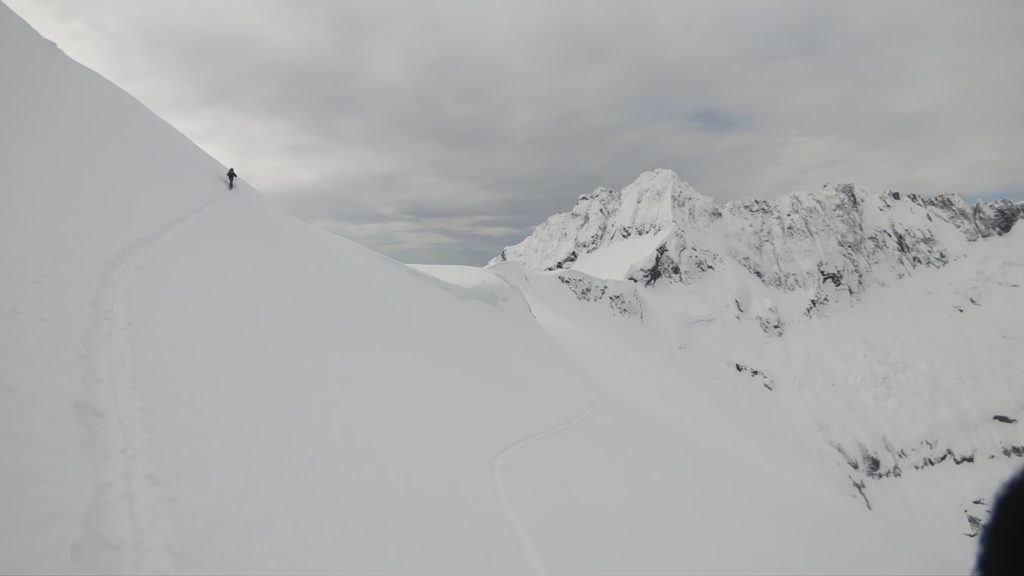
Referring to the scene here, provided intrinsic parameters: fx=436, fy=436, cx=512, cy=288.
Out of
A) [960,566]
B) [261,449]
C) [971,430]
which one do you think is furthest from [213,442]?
[971,430]

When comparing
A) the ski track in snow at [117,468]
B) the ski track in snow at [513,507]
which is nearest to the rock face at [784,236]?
the ski track in snow at [513,507]

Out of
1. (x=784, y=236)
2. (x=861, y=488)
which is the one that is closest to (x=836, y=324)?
(x=784, y=236)

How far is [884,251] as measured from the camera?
187375mm

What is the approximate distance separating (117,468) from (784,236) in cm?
20586

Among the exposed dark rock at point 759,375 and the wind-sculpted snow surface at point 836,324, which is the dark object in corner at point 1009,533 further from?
the exposed dark rock at point 759,375

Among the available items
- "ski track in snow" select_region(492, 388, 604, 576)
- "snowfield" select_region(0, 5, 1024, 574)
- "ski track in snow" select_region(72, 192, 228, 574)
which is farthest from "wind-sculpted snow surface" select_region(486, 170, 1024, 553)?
"ski track in snow" select_region(72, 192, 228, 574)

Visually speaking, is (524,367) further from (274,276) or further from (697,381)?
(697,381)

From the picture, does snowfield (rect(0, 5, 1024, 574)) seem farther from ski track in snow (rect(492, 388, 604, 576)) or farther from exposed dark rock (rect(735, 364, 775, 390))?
exposed dark rock (rect(735, 364, 775, 390))

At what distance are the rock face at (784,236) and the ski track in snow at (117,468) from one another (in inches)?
5892

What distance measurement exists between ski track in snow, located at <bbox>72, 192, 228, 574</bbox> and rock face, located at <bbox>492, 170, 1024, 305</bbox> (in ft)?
491

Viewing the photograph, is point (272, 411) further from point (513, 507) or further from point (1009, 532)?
point (1009, 532)

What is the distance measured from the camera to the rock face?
163875mm

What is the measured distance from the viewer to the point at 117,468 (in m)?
8.06

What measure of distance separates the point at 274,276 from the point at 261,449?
1209cm
